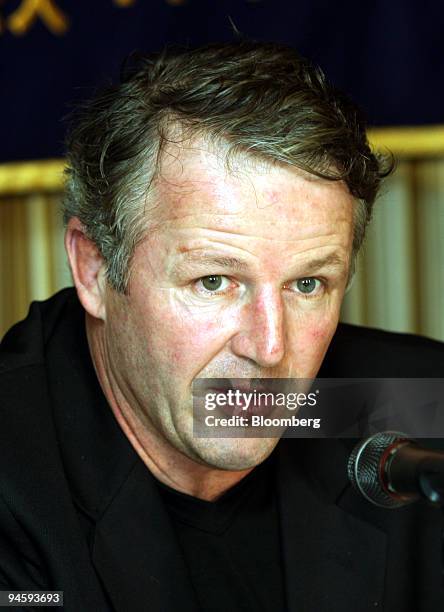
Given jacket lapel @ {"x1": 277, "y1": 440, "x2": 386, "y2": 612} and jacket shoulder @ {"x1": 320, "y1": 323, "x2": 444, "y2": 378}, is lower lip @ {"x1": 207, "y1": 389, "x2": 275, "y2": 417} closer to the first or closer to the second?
jacket lapel @ {"x1": 277, "y1": 440, "x2": 386, "y2": 612}

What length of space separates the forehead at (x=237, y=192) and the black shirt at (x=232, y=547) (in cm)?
47

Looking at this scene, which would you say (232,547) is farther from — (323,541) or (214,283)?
(214,283)

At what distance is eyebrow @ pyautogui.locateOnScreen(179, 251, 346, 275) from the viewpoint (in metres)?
1.41

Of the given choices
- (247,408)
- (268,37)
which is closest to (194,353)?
(247,408)

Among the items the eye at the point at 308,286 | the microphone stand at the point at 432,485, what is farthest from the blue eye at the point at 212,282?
the microphone stand at the point at 432,485

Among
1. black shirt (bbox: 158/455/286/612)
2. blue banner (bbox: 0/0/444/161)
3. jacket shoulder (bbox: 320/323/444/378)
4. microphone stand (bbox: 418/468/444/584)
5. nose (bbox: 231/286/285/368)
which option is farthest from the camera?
blue banner (bbox: 0/0/444/161)

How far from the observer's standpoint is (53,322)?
1.72 m

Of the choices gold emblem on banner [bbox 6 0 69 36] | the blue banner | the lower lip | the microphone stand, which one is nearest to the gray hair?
the lower lip

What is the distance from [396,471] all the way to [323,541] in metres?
0.53

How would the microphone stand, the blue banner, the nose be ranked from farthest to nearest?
the blue banner
the nose
the microphone stand

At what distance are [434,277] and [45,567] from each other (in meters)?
2.08

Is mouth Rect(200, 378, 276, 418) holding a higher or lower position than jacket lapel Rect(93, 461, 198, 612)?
higher

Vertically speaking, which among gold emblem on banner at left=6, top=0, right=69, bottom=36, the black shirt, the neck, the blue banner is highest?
gold emblem on banner at left=6, top=0, right=69, bottom=36

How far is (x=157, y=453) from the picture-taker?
5.33 feet
